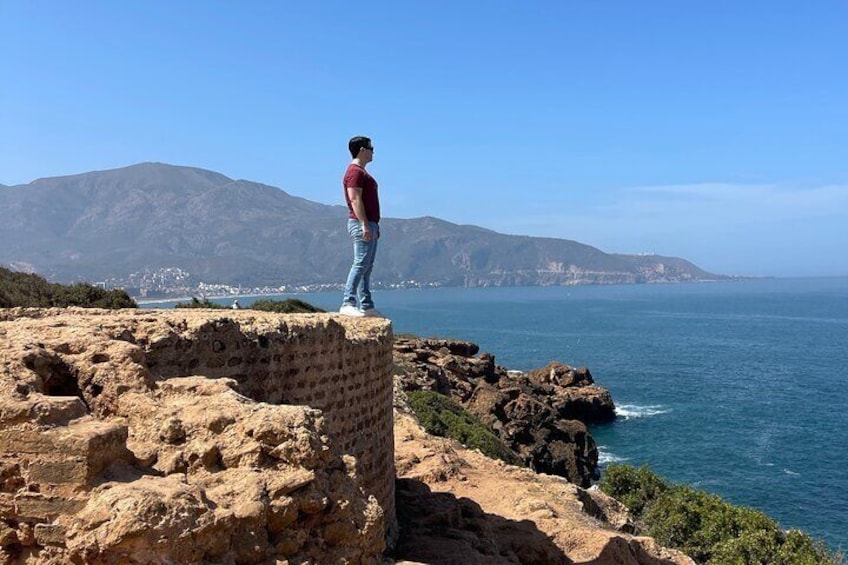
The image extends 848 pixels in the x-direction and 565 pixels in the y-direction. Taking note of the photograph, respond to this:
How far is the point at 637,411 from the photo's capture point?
2007 inches

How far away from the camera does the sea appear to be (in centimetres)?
3350

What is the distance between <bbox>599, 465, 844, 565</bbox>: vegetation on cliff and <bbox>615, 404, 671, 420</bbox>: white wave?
Answer: 89.8 ft

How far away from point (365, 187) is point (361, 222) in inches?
19.2

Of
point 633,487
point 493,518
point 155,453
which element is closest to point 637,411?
point 633,487

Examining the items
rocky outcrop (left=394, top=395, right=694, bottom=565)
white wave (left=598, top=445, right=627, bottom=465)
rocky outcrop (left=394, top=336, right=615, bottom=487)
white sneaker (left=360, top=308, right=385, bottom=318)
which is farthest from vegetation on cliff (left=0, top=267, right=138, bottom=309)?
white wave (left=598, top=445, right=627, bottom=465)

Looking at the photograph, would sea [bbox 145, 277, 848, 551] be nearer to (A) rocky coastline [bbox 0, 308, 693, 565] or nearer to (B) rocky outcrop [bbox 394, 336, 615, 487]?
(B) rocky outcrop [bbox 394, 336, 615, 487]

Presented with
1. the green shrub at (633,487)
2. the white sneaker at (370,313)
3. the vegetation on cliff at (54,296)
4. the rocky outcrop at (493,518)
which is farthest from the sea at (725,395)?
the vegetation on cliff at (54,296)

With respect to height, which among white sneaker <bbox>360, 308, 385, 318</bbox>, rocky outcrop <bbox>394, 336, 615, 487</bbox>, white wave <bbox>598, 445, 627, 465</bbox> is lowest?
white wave <bbox>598, 445, 627, 465</bbox>

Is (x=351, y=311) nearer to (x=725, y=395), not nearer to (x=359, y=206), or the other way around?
(x=359, y=206)

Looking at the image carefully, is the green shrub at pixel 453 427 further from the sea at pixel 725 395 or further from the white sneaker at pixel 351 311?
the sea at pixel 725 395

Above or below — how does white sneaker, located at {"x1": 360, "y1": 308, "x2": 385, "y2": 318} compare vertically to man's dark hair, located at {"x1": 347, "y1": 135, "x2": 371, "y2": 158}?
below

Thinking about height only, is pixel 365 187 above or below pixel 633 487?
above

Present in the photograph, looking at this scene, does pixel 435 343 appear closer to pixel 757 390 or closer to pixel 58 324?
pixel 757 390

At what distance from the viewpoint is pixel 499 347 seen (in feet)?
285
